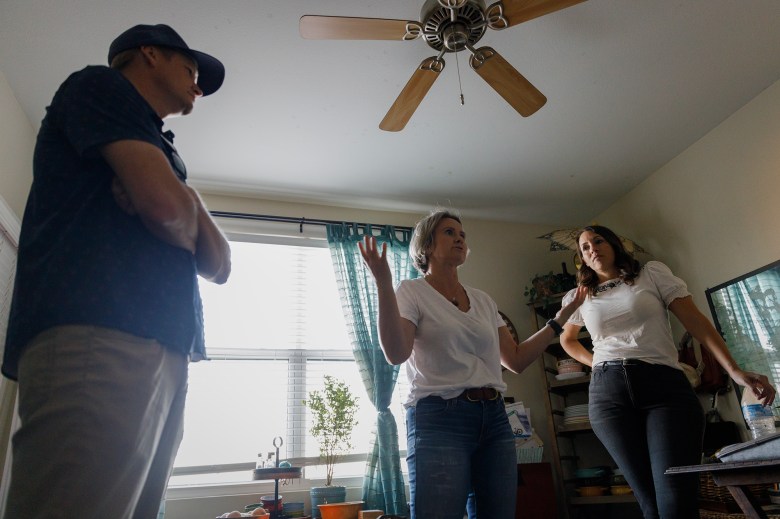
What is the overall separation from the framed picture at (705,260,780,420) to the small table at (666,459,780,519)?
1.73 meters

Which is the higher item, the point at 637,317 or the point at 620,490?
the point at 637,317

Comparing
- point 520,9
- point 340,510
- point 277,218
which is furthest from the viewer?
point 277,218

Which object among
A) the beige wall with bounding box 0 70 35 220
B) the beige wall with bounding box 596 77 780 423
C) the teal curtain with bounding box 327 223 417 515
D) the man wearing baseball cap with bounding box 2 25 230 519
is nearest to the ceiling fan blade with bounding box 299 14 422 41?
the man wearing baseball cap with bounding box 2 25 230 519

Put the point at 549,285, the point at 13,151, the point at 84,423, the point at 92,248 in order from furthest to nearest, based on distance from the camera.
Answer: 1. the point at 549,285
2. the point at 13,151
3. the point at 92,248
4. the point at 84,423

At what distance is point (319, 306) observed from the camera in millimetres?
3727

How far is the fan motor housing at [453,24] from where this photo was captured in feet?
6.80

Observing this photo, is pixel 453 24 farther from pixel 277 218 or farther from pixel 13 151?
pixel 13 151

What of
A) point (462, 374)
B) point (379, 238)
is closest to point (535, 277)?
point (379, 238)

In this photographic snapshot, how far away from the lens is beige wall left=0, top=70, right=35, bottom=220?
2.58m

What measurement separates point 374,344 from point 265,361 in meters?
0.68

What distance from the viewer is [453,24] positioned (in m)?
2.13

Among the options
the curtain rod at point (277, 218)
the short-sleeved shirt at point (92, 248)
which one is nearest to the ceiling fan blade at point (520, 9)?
the short-sleeved shirt at point (92, 248)

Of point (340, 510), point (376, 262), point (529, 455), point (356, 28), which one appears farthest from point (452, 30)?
point (529, 455)

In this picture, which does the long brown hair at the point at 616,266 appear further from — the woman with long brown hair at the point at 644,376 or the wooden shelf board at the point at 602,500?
the wooden shelf board at the point at 602,500
